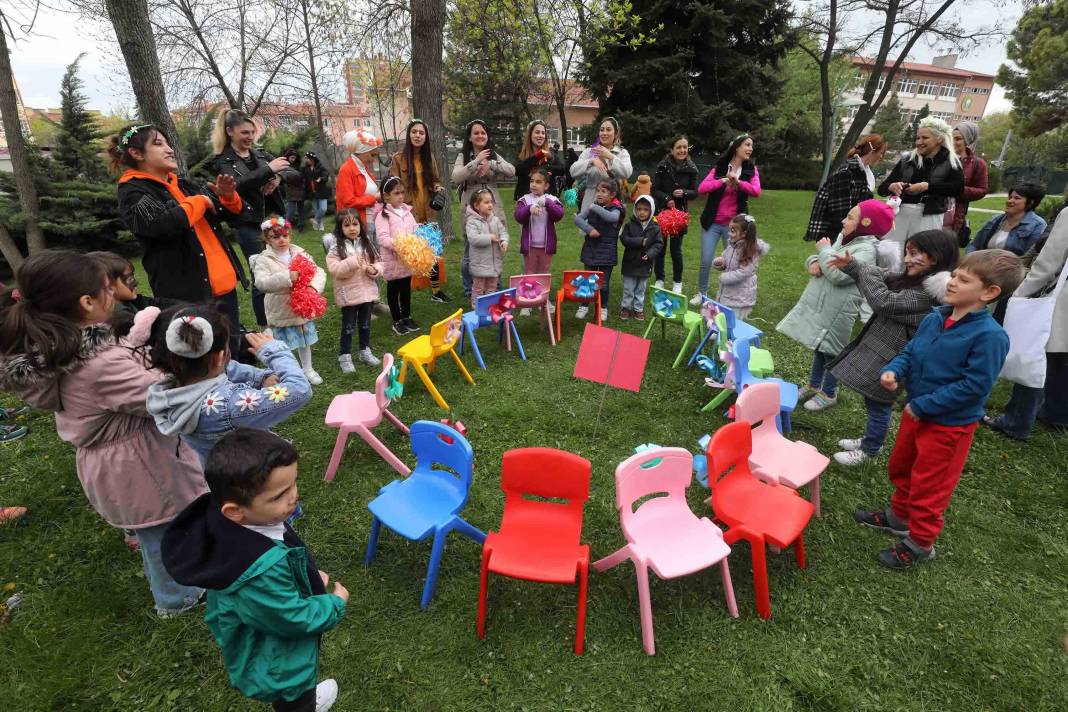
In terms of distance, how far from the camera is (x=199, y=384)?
6.81 ft

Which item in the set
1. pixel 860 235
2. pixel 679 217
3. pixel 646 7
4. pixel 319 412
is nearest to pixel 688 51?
pixel 646 7

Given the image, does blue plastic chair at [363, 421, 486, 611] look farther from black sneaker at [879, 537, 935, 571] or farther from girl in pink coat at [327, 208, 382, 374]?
girl in pink coat at [327, 208, 382, 374]

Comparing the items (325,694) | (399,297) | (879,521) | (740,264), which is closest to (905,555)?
(879,521)

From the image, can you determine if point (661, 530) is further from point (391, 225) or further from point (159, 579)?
point (391, 225)

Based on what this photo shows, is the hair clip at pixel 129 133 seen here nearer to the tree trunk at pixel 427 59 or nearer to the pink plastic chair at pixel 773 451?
the pink plastic chair at pixel 773 451

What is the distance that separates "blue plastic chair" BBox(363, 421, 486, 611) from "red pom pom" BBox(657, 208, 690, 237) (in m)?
4.75

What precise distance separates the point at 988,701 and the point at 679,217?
5789 millimetres

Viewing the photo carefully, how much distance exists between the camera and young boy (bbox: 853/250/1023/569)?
2645 millimetres

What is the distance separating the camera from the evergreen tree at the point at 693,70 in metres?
12.9

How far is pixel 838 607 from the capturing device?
111 inches

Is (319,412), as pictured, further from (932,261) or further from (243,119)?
(932,261)

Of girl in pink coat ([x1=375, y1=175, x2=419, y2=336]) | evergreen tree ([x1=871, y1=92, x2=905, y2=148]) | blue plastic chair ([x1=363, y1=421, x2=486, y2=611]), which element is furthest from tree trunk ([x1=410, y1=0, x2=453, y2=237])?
evergreen tree ([x1=871, y1=92, x2=905, y2=148])

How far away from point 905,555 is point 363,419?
11.9ft

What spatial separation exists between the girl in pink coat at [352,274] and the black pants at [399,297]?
30.2 inches
